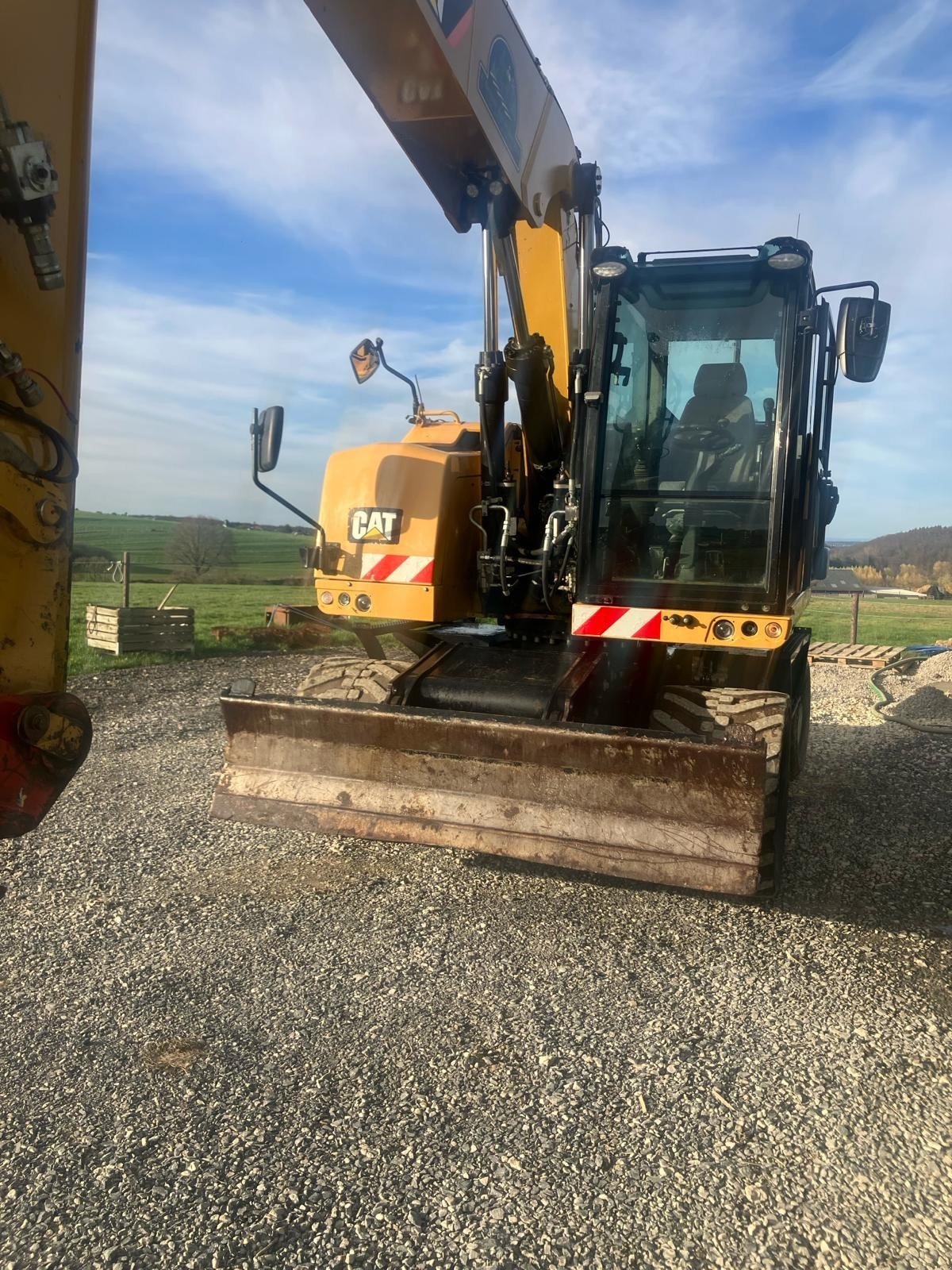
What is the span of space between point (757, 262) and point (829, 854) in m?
3.20

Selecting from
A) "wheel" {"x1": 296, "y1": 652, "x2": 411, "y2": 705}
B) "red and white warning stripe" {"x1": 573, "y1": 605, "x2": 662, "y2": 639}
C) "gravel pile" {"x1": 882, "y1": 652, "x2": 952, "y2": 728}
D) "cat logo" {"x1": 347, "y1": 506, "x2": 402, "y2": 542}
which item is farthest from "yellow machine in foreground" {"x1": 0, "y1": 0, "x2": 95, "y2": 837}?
"gravel pile" {"x1": 882, "y1": 652, "x2": 952, "y2": 728}

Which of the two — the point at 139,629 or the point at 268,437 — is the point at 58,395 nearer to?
the point at 268,437

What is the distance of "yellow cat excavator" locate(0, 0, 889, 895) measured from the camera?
12.5ft

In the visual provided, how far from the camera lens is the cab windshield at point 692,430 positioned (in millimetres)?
4520

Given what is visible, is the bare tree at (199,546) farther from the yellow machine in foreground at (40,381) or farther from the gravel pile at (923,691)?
the yellow machine in foreground at (40,381)

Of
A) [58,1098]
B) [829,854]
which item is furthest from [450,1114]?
[829,854]

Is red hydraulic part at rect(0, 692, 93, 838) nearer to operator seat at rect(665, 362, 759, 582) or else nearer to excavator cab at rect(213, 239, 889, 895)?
excavator cab at rect(213, 239, 889, 895)

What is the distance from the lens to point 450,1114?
2709mm

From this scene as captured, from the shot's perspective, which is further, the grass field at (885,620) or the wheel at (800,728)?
the grass field at (885,620)

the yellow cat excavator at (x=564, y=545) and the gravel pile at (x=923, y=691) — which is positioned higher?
the yellow cat excavator at (x=564, y=545)

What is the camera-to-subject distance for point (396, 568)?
4.98m

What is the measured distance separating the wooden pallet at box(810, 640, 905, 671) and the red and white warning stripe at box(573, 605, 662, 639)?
9.48m

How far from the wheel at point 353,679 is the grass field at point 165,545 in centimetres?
1251

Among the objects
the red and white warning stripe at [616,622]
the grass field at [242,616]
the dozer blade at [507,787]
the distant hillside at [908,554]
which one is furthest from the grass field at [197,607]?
the distant hillside at [908,554]
